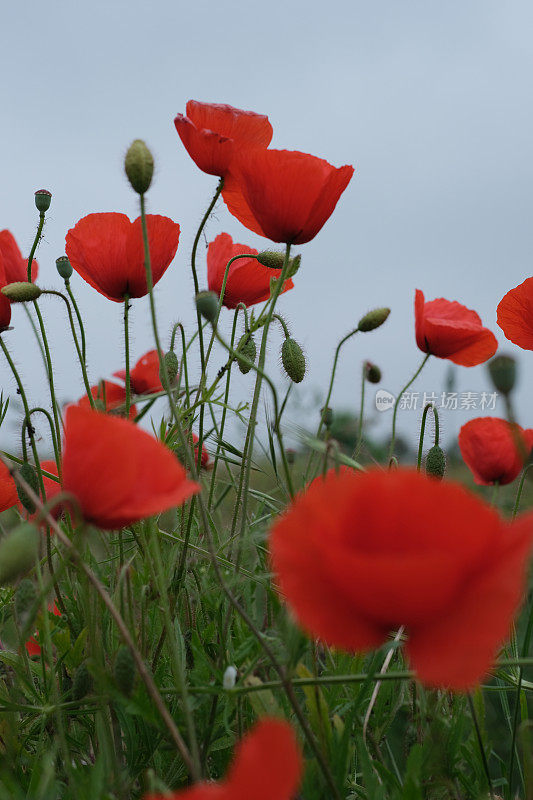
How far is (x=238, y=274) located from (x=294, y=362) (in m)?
0.29

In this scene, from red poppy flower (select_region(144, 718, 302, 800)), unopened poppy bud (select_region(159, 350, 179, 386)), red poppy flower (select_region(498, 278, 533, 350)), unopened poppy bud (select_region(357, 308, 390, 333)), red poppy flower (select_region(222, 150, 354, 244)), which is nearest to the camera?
red poppy flower (select_region(144, 718, 302, 800))

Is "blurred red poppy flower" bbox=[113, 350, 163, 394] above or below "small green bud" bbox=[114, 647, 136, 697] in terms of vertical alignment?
above

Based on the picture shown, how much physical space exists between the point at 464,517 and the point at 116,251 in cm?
69

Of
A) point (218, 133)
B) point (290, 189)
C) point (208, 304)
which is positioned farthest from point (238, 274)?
point (208, 304)

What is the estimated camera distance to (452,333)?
3.74 ft

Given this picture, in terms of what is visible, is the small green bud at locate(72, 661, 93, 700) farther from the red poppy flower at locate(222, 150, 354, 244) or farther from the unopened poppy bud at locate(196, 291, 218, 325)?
the red poppy flower at locate(222, 150, 354, 244)

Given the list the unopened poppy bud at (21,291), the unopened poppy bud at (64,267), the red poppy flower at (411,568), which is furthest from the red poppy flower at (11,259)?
the red poppy flower at (411,568)

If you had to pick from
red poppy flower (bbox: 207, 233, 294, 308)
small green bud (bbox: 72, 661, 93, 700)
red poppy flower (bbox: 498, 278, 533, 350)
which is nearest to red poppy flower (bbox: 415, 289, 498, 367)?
red poppy flower (bbox: 498, 278, 533, 350)

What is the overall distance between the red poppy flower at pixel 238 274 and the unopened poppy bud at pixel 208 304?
0.42 meters

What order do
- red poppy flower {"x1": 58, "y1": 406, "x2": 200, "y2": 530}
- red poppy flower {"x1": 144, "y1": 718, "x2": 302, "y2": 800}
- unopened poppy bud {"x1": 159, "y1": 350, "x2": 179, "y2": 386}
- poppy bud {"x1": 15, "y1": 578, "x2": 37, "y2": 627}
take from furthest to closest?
unopened poppy bud {"x1": 159, "y1": 350, "x2": 179, "y2": 386} → poppy bud {"x1": 15, "y1": 578, "x2": 37, "y2": 627} → red poppy flower {"x1": 58, "y1": 406, "x2": 200, "y2": 530} → red poppy flower {"x1": 144, "y1": 718, "x2": 302, "y2": 800}

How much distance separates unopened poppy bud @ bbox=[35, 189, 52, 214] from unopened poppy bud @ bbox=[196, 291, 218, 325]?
450 millimetres

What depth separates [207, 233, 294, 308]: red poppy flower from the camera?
1145 millimetres

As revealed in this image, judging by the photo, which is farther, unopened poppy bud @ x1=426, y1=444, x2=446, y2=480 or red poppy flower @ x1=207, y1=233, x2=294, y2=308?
red poppy flower @ x1=207, y1=233, x2=294, y2=308

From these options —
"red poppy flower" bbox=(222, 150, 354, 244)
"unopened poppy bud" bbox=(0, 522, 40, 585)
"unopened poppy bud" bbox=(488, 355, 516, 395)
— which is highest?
"red poppy flower" bbox=(222, 150, 354, 244)
